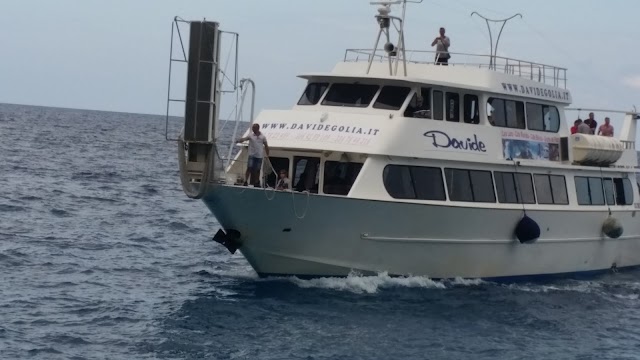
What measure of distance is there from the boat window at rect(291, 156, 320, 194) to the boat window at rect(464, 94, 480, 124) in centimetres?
321

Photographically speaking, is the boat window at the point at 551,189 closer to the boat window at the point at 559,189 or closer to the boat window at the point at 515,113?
the boat window at the point at 559,189

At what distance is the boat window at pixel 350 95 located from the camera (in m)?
19.9

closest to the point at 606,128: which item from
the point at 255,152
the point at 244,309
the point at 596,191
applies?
the point at 596,191

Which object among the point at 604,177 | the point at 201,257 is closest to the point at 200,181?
the point at 201,257

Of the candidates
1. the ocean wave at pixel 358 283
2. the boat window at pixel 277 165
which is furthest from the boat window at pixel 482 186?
the boat window at pixel 277 165

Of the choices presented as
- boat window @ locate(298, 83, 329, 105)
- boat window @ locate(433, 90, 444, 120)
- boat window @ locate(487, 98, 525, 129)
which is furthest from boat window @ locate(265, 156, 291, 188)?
boat window @ locate(487, 98, 525, 129)

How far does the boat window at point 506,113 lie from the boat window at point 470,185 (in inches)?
52.0

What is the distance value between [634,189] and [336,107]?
8.51 meters

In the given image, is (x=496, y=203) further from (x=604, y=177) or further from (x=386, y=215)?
(x=604, y=177)

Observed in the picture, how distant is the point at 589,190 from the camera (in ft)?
74.6

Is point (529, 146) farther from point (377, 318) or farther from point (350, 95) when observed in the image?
point (377, 318)

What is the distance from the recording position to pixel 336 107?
20.0 meters

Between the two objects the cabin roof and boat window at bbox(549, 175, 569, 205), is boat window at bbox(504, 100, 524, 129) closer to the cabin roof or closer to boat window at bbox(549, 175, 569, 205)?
the cabin roof

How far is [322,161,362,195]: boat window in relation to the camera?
18.6 m
